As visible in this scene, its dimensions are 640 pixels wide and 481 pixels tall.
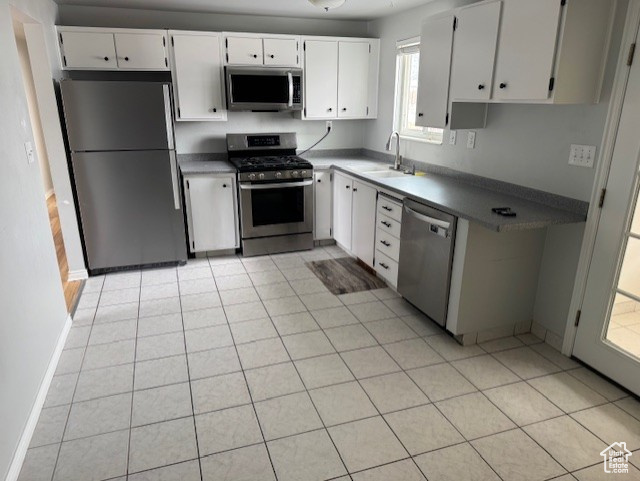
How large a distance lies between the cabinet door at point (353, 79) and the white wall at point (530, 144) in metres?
0.69

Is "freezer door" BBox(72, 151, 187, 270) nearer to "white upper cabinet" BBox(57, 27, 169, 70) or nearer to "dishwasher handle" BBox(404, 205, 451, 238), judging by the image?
"white upper cabinet" BBox(57, 27, 169, 70)

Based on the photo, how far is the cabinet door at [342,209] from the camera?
4.23 metres

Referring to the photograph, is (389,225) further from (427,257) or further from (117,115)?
(117,115)

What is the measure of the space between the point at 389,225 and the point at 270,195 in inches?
53.9

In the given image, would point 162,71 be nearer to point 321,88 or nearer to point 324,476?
point 321,88

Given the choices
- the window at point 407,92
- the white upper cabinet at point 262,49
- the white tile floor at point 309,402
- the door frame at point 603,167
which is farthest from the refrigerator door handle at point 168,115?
the door frame at point 603,167

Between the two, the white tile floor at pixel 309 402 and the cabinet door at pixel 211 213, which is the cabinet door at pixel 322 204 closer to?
the cabinet door at pixel 211 213

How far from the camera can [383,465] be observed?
188cm

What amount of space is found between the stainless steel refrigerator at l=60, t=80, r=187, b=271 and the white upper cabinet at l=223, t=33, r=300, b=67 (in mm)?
856

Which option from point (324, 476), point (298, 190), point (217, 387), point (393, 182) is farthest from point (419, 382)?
point (298, 190)

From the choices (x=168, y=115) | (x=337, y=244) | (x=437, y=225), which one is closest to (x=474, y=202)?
(x=437, y=225)

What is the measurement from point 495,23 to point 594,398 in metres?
2.14

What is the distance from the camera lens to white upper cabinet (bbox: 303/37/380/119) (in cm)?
445

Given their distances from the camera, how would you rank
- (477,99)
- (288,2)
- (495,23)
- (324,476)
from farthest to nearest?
(288,2), (477,99), (495,23), (324,476)
